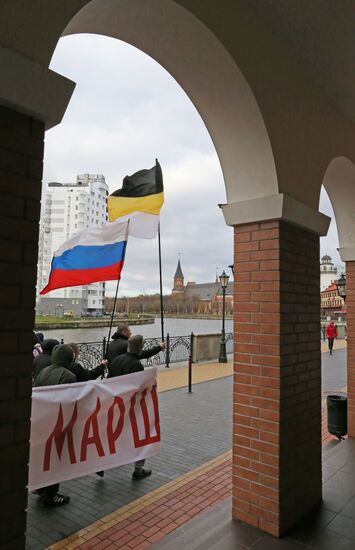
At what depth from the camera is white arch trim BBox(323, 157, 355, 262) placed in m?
4.75

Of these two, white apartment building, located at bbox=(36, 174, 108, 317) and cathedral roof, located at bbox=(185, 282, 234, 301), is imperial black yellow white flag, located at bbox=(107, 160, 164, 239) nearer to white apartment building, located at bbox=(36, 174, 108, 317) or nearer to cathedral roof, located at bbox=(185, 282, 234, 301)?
white apartment building, located at bbox=(36, 174, 108, 317)

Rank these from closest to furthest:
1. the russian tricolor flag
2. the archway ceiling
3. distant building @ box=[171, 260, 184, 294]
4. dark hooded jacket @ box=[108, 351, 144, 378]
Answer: the archway ceiling
the russian tricolor flag
dark hooded jacket @ box=[108, 351, 144, 378]
distant building @ box=[171, 260, 184, 294]

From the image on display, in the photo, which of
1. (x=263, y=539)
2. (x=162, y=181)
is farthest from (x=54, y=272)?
(x=263, y=539)

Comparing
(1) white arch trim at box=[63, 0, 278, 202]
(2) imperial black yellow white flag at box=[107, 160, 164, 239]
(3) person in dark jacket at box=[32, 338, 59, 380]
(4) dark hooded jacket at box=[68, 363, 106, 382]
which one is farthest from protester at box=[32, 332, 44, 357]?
(1) white arch trim at box=[63, 0, 278, 202]

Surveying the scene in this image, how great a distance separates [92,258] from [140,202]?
0.88 m

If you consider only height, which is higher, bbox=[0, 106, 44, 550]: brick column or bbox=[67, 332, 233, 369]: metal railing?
bbox=[0, 106, 44, 550]: brick column

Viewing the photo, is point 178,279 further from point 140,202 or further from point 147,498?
point 147,498

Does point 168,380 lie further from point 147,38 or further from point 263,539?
point 147,38

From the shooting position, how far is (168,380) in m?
10.8

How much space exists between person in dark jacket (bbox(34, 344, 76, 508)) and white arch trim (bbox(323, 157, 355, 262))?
383cm

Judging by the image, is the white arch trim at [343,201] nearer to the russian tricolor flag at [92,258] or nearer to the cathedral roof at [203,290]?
the russian tricolor flag at [92,258]

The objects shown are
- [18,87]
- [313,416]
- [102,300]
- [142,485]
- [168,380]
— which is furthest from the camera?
[102,300]

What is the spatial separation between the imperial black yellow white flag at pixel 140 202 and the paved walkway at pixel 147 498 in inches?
113

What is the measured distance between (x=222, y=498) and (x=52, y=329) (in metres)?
39.6
